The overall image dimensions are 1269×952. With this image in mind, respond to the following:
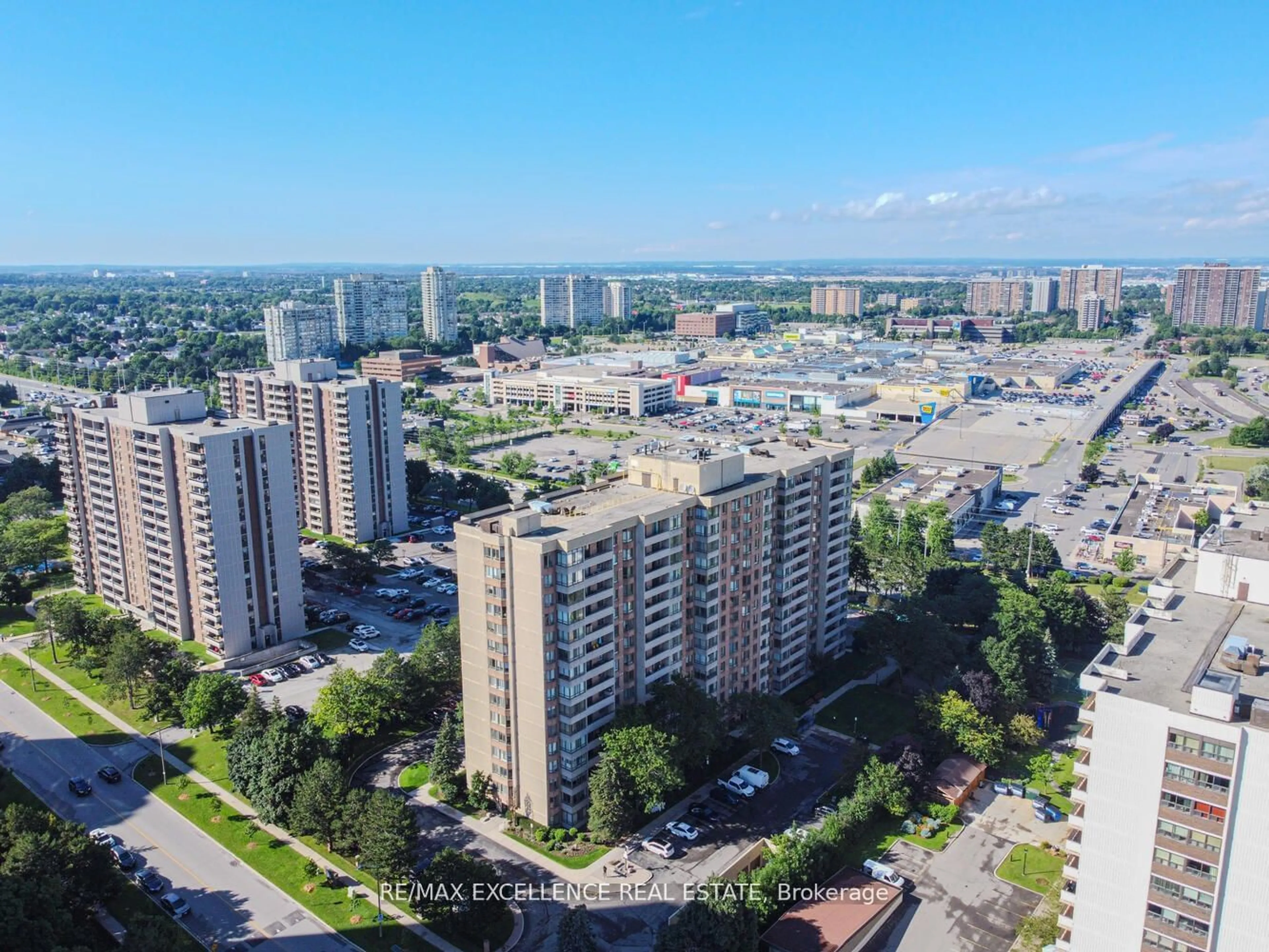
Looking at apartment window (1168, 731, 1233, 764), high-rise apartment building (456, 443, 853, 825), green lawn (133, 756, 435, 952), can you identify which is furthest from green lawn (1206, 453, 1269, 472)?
green lawn (133, 756, 435, 952)

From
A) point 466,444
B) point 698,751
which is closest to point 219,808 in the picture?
point 698,751

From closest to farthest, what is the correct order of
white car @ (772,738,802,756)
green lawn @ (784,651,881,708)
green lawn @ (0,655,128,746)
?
white car @ (772,738,802,756) → green lawn @ (0,655,128,746) → green lawn @ (784,651,881,708)

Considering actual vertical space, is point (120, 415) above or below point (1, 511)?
above

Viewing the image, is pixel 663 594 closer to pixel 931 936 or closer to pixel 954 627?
pixel 931 936

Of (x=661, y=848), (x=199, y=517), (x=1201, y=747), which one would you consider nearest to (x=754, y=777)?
(x=661, y=848)

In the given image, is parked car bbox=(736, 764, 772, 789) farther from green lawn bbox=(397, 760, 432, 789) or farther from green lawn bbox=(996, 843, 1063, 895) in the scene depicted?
green lawn bbox=(397, 760, 432, 789)
